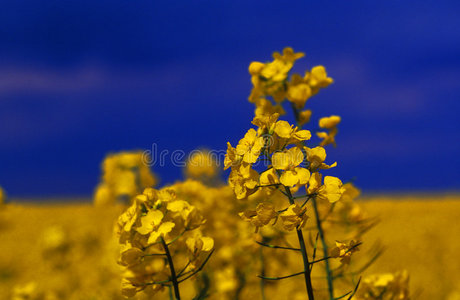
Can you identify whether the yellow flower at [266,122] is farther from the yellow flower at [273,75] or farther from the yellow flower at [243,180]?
the yellow flower at [273,75]

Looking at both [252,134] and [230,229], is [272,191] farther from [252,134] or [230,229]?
[230,229]

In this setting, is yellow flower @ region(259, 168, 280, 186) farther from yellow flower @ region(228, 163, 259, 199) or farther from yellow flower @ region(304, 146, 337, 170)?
yellow flower @ region(304, 146, 337, 170)

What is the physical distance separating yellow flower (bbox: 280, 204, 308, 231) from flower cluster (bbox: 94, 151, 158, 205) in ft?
8.50

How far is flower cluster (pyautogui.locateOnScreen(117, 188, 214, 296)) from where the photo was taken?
204 cm

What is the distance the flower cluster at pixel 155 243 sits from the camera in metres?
2.04

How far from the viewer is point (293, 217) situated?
5.45 feet

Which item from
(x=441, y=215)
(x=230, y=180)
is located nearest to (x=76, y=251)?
(x=230, y=180)

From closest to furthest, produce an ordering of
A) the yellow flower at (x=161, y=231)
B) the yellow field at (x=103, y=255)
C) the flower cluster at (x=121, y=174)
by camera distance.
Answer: the yellow flower at (x=161, y=231) < the flower cluster at (x=121, y=174) < the yellow field at (x=103, y=255)

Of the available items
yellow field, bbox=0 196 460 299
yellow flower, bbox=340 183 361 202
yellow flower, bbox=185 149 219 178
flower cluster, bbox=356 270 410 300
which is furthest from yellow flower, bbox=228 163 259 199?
yellow flower, bbox=185 149 219 178

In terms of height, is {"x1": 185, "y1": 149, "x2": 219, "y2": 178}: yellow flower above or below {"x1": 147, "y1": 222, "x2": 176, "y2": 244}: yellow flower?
above

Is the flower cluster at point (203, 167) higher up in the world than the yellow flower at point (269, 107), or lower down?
higher up

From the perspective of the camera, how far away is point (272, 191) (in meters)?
1.76

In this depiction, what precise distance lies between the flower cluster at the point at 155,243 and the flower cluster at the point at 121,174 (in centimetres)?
196

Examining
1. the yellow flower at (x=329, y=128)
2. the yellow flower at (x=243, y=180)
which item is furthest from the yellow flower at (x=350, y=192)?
the yellow flower at (x=243, y=180)
